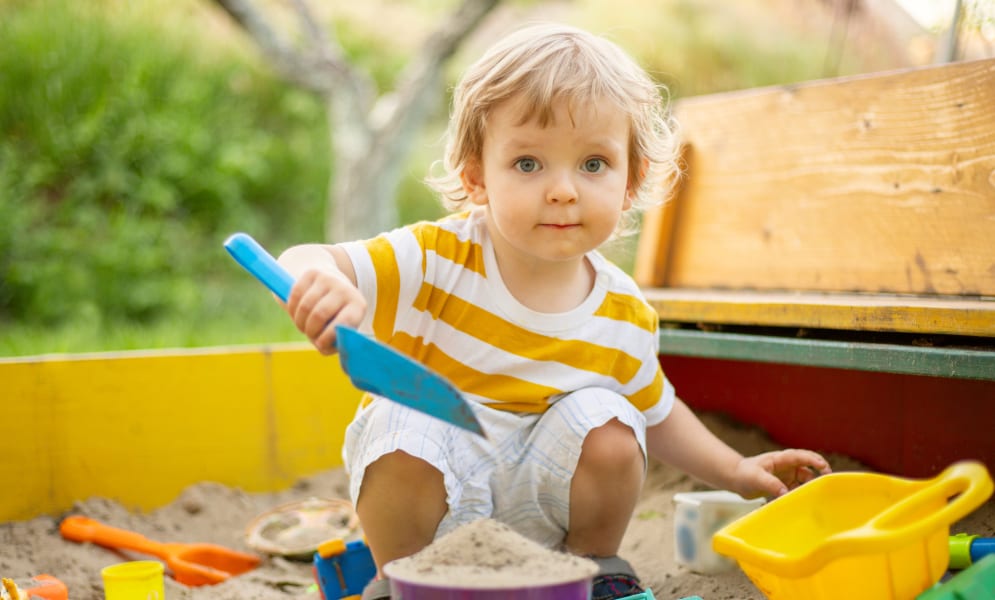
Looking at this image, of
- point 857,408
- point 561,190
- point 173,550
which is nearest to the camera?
point 561,190

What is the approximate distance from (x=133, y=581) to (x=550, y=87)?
0.94 meters

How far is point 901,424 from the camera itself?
1.77m

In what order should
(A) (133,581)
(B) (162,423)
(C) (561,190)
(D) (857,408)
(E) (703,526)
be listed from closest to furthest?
1. (C) (561,190)
2. (A) (133,581)
3. (E) (703,526)
4. (D) (857,408)
5. (B) (162,423)

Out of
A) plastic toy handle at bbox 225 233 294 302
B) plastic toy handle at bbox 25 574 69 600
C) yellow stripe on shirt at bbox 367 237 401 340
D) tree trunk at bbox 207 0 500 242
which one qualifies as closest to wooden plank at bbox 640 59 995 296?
yellow stripe on shirt at bbox 367 237 401 340

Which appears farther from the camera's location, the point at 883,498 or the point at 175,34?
the point at 175,34

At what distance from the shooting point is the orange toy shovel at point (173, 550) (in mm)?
1713

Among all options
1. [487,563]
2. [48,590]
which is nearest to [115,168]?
[48,590]

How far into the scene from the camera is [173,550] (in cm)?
174

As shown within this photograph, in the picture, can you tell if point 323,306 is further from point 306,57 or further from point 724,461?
point 306,57

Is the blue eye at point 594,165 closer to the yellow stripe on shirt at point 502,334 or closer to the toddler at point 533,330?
the toddler at point 533,330

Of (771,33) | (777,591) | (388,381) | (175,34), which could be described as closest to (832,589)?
(777,591)

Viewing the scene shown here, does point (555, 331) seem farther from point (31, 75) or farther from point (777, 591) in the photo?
point (31, 75)

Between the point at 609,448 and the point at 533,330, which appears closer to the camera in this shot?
the point at 609,448

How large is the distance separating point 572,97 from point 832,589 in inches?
27.9
